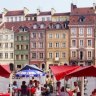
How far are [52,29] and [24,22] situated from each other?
6673 mm

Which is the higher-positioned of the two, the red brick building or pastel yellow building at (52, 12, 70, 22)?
pastel yellow building at (52, 12, 70, 22)

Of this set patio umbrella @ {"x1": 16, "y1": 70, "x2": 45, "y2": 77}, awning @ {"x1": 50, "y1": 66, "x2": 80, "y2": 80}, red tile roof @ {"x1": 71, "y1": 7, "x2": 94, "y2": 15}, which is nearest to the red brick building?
red tile roof @ {"x1": 71, "y1": 7, "x2": 94, "y2": 15}

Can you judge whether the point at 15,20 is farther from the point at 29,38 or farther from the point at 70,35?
the point at 70,35

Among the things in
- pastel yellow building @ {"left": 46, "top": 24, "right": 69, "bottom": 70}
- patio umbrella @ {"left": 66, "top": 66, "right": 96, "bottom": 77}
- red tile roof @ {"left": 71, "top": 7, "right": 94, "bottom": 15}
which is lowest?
patio umbrella @ {"left": 66, "top": 66, "right": 96, "bottom": 77}

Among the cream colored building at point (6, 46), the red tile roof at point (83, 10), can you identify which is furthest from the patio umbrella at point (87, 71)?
the cream colored building at point (6, 46)

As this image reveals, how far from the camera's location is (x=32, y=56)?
74.0 meters

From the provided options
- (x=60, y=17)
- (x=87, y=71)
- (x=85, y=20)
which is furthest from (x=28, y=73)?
(x=60, y=17)

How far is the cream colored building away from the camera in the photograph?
247ft

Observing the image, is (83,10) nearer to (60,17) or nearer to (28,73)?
(60,17)

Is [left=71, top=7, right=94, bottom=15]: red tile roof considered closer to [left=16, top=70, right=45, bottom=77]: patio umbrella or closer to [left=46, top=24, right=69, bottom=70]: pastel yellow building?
[left=46, top=24, right=69, bottom=70]: pastel yellow building

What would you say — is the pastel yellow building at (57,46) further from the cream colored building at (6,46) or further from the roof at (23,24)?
the cream colored building at (6,46)

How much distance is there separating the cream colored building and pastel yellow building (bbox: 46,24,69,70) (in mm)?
6562

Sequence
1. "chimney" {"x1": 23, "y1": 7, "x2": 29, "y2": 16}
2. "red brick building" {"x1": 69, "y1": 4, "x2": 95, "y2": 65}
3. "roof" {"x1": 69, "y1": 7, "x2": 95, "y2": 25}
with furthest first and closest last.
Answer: "chimney" {"x1": 23, "y1": 7, "x2": 29, "y2": 16}
"roof" {"x1": 69, "y1": 7, "x2": 95, "y2": 25}
"red brick building" {"x1": 69, "y1": 4, "x2": 95, "y2": 65}

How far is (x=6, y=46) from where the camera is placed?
2995 inches
